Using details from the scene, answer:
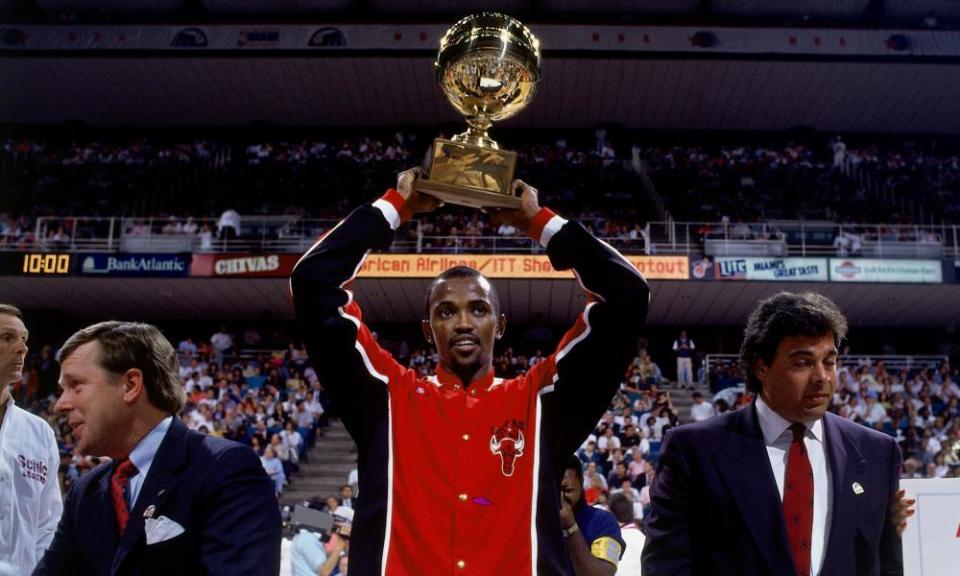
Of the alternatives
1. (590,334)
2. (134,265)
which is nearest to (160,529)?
(590,334)

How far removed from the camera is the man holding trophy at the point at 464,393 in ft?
7.80

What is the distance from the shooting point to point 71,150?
82.9 ft

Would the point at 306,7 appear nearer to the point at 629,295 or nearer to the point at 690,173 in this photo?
the point at 690,173

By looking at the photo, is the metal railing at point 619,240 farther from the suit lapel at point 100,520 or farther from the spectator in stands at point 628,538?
the suit lapel at point 100,520

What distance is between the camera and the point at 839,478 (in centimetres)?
245

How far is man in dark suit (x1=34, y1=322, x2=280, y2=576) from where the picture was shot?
2.30m

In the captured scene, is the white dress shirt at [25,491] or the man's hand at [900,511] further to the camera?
the white dress shirt at [25,491]

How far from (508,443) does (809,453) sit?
869mm

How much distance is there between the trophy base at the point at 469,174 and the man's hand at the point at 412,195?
0.02m

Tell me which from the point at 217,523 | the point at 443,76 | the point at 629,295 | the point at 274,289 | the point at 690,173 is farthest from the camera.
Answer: the point at 690,173

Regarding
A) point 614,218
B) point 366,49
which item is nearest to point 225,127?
point 366,49

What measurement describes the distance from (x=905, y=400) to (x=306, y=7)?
1718cm

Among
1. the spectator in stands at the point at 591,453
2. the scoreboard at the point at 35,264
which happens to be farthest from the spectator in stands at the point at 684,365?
the scoreboard at the point at 35,264

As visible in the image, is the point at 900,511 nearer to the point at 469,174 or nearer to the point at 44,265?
the point at 469,174
